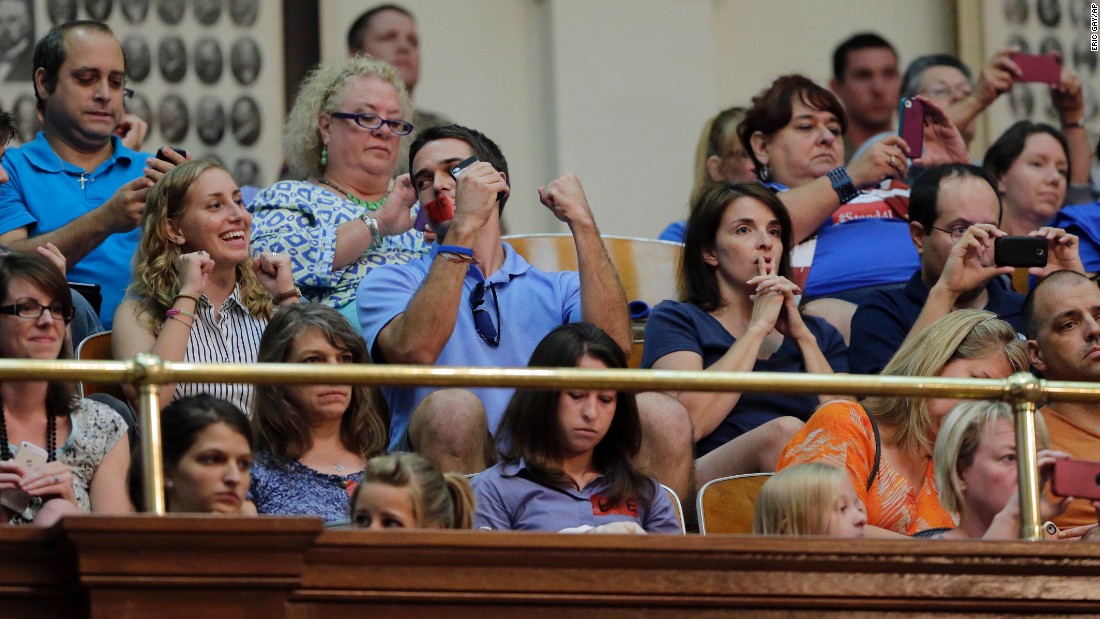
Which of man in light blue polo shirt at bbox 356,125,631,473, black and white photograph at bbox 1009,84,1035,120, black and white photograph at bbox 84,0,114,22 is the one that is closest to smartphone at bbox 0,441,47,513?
man in light blue polo shirt at bbox 356,125,631,473

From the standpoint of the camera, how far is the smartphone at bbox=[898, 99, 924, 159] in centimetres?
585

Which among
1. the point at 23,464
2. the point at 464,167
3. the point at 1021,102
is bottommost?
the point at 23,464

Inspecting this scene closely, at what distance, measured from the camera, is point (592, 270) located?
4.64 metres

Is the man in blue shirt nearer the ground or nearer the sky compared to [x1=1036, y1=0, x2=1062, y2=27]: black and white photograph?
nearer the ground

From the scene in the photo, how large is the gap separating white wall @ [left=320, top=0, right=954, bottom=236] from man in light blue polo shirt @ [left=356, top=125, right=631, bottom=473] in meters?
2.06

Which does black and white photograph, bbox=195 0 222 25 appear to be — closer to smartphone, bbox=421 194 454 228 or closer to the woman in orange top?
smartphone, bbox=421 194 454 228

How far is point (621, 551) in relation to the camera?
3.20m

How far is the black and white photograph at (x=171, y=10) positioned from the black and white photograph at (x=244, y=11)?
0.56ft

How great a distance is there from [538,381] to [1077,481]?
38.2 inches

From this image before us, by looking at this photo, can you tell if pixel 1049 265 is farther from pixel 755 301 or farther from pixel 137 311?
pixel 137 311

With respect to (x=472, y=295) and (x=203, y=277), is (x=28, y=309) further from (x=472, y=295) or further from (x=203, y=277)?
(x=472, y=295)

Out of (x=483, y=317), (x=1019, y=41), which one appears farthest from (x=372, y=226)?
(x=1019, y=41)

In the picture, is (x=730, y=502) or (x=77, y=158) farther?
(x=77, y=158)

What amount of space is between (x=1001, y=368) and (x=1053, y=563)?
3.13 feet
